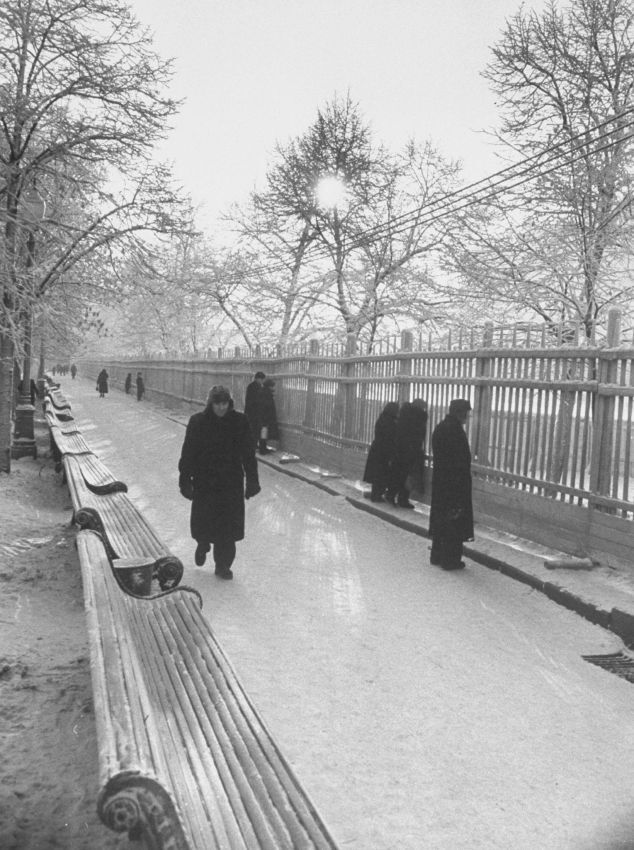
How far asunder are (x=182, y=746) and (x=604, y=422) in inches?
216

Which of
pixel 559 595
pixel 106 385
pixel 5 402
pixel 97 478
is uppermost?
pixel 106 385

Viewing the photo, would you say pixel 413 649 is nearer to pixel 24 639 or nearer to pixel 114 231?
pixel 24 639

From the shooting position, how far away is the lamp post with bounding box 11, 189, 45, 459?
36.5 feet

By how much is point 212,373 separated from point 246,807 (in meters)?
26.3

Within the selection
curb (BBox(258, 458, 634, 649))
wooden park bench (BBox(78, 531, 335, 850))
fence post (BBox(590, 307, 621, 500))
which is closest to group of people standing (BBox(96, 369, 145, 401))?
curb (BBox(258, 458, 634, 649))

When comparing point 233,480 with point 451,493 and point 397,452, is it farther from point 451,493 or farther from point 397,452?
point 397,452

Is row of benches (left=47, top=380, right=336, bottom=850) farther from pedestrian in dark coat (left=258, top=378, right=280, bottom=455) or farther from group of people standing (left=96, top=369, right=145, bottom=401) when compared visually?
group of people standing (left=96, top=369, right=145, bottom=401)

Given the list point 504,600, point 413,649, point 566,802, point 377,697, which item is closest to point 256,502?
point 504,600

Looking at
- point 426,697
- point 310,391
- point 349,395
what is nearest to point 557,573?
point 426,697

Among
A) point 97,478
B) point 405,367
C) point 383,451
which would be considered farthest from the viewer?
point 405,367

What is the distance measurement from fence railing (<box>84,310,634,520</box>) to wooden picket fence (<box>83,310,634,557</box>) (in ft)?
0.04

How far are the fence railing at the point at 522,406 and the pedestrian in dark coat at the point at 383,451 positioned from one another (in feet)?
1.72

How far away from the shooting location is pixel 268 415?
59.2 feet

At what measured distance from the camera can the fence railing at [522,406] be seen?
7191 millimetres
